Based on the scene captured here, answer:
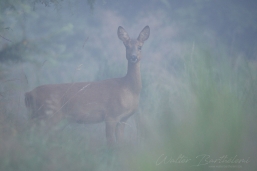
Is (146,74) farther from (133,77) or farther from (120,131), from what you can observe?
(120,131)

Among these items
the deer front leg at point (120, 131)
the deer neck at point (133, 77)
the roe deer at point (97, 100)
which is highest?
the deer neck at point (133, 77)

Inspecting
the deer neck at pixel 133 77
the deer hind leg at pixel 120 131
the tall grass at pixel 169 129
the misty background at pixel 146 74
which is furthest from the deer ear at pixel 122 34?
the deer hind leg at pixel 120 131

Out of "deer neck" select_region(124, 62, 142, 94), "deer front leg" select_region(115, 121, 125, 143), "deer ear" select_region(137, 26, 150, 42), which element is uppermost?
"deer ear" select_region(137, 26, 150, 42)

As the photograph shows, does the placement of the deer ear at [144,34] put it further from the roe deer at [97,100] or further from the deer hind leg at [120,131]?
the deer hind leg at [120,131]

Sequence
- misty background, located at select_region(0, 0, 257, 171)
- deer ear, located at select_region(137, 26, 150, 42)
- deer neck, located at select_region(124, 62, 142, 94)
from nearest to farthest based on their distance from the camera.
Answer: misty background, located at select_region(0, 0, 257, 171) → deer neck, located at select_region(124, 62, 142, 94) → deer ear, located at select_region(137, 26, 150, 42)

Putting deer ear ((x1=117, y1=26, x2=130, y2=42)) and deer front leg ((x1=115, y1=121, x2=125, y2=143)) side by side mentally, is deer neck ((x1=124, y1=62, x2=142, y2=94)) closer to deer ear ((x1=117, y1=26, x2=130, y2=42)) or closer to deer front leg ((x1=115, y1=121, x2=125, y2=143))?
deer ear ((x1=117, y1=26, x2=130, y2=42))

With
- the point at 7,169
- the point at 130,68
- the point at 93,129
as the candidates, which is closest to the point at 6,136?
the point at 7,169

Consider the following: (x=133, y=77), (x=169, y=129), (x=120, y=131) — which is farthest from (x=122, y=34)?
(x=169, y=129)

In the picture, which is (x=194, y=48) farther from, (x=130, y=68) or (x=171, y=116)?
(x=171, y=116)

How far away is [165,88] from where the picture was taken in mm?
4062

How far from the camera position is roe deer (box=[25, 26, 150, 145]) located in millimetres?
3917

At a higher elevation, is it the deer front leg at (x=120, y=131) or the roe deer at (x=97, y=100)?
the roe deer at (x=97, y=100)

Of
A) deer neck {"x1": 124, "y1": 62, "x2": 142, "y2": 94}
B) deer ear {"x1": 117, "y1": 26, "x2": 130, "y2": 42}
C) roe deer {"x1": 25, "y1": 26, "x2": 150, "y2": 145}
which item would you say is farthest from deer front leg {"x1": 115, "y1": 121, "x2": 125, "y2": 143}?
deer ear {"x1": 117, "y1": 26, "x2": 130, "y2": 42}

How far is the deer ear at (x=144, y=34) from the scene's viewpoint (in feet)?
13.8
